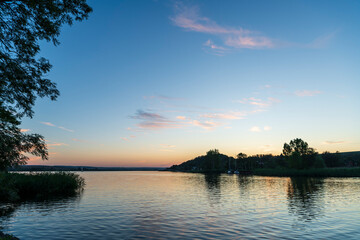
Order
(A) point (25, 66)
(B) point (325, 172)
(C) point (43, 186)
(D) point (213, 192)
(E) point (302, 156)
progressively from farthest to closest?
(E) point (302, 156) → (B) point (325, 172) → (D) point (213, 192) → (C) point (43, 186) → (A) point (25, 66)

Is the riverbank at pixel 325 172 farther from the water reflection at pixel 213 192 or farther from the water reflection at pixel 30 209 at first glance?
the water reflection at pixel 30 209

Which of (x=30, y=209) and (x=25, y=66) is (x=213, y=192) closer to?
(x=30, y=209)

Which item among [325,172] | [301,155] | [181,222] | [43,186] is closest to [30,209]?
[43,186]

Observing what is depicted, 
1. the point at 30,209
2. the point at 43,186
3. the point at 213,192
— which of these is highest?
the point at 43,186

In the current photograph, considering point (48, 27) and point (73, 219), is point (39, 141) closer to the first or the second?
point (48, 27)

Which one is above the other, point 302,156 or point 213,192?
point 302,156

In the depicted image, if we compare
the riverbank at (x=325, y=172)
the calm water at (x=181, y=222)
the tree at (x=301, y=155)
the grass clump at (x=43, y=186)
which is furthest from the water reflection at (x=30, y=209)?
the tree at (x=301, y=155)

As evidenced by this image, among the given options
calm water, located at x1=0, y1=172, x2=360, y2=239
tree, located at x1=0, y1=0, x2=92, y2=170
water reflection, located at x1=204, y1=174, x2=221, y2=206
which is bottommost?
water reflection, located at x1=204, y1=174, x2=221, y2=206

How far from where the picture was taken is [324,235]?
74.6ft

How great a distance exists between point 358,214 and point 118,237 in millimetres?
30340

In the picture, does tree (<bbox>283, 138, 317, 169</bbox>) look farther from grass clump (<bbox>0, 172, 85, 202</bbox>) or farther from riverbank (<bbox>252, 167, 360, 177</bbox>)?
grass clump (<bbox>0, 172, 85, 202</bbox>)

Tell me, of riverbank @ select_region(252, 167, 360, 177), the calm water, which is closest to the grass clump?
the calm water

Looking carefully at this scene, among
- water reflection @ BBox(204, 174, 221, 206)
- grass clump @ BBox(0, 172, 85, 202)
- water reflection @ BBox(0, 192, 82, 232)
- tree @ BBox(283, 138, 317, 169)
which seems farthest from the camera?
tree @ BBox(283, 138, 317, 169)

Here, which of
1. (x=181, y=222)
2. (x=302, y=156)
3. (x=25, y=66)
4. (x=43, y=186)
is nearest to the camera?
(x=25, y=66)
